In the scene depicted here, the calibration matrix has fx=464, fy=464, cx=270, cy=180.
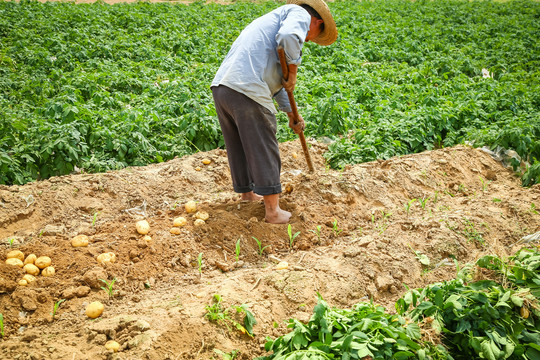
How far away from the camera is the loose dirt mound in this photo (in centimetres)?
288

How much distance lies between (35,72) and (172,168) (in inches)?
189

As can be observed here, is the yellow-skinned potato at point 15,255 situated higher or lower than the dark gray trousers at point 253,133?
lower

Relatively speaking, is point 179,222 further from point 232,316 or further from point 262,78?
point 262,78

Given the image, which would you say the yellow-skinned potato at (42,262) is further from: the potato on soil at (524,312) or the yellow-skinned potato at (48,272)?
the potato on soil at (524,312)

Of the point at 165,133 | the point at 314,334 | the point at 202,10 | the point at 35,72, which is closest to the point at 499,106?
the point at 165,133

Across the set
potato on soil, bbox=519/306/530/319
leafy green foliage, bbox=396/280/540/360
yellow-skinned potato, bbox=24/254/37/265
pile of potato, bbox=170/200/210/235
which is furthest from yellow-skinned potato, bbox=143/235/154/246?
potato on soil, bbox=519/306/530/319

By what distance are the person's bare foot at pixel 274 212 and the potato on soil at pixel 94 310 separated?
1.65 meters

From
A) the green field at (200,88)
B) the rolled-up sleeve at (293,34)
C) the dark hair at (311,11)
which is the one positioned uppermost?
the dark hair at (311,11)

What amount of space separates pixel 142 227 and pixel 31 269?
0.88m

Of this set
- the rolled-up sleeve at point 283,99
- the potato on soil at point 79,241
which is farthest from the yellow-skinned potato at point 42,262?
the rolled-up sleeve at point 283,99

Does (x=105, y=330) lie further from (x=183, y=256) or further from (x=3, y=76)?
(x=3, y=76)

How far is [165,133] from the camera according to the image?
618 cm

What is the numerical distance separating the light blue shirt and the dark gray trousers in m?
0.08

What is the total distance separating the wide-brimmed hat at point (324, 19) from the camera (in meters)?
3.84
